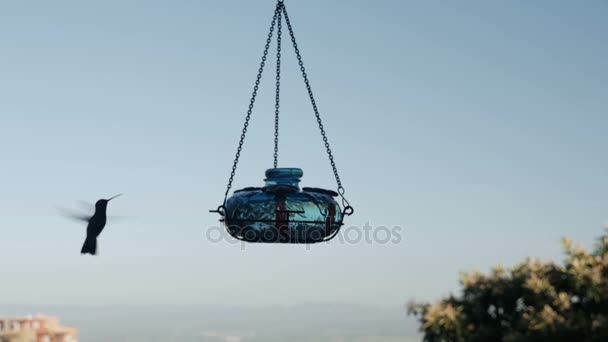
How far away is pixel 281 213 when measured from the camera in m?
7.99

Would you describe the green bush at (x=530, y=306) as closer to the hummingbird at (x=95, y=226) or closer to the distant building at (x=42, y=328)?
the distant building at (x=42, y=328)

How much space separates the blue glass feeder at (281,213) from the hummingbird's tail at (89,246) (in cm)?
610

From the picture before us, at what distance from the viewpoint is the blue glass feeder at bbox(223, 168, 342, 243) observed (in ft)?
26.3

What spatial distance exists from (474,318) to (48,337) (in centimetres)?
739

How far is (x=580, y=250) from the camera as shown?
25.3 feet

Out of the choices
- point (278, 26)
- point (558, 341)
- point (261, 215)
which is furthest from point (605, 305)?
point (278, 26)

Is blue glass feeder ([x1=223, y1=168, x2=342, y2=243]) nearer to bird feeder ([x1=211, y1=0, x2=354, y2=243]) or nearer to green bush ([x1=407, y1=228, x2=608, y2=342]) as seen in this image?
bird feeder ([x1=211, y1=0, x2=354, y2=243])

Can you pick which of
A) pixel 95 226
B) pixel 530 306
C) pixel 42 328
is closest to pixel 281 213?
pixel 530 306

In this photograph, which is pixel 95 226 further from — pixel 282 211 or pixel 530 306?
pixel 530 306

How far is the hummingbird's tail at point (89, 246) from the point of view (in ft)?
44.8

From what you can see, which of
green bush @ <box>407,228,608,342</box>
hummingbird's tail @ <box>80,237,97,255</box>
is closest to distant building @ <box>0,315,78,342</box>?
hummingbird's tail @ <box>80,237,97,255</box>

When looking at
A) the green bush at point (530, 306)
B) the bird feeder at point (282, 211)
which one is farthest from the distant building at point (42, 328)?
the green bush at point (530, 306)

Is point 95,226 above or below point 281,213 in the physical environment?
above

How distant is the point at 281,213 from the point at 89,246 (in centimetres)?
673
